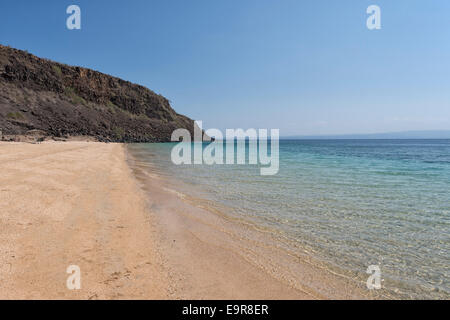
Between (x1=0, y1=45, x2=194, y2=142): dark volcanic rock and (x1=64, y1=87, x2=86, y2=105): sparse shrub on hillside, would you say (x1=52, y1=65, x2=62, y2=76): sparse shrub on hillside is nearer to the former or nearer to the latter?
(x1=0, y1=45, x2=194, y2=142): dark volcanic rock

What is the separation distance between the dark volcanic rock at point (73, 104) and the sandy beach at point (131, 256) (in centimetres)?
4519

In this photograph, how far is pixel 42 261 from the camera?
319 cm

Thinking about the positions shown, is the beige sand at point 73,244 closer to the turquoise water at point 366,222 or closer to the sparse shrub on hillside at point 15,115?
the turquoise water at point 366,222

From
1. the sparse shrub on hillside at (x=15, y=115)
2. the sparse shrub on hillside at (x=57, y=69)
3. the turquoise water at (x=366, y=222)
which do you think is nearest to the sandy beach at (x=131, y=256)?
the turquoise water at (x=366, y=222)

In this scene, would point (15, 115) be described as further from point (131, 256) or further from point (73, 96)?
point (131, 256)

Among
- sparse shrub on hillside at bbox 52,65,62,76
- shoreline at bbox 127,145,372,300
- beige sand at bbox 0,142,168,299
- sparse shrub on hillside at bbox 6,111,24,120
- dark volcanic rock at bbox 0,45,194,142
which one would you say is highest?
sparse shrub on hillside at bbox 52,65,62,76

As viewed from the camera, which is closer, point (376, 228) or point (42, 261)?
point (42, 261)

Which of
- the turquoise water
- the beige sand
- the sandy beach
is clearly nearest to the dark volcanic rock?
the beige sand

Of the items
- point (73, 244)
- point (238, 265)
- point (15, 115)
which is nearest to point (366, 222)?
point (238, 265)

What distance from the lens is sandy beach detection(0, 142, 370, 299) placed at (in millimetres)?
2818

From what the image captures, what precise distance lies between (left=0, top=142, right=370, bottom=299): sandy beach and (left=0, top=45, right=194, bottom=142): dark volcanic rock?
45192mm
